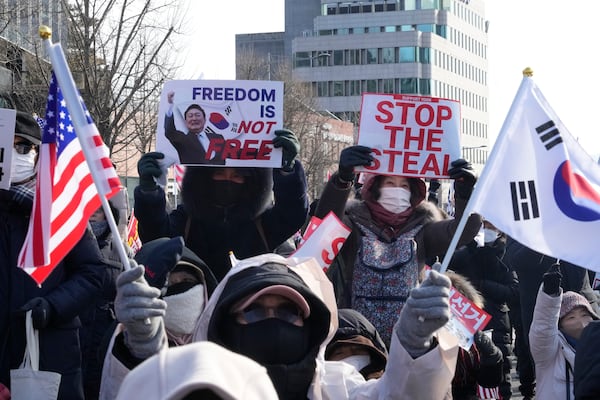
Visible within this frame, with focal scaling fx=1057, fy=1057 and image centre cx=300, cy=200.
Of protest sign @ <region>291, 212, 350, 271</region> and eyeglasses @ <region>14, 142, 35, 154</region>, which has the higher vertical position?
eyeglasses @ <region>14, 142, 35, 154</region>

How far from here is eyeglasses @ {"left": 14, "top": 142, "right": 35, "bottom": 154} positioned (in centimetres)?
487

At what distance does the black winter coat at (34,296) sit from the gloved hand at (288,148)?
3.66 ft

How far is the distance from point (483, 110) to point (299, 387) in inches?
4376

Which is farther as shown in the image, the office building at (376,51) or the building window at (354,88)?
the office building at (376,51)

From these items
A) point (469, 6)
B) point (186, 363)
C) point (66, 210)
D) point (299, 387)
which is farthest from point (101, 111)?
point (469, 6)

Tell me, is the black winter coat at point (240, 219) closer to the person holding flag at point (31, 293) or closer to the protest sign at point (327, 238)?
the protest sign at point (327, 238)

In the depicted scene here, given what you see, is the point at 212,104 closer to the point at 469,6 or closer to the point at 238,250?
the point at 238,250

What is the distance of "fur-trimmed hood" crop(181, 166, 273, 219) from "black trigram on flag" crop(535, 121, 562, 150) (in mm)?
1656

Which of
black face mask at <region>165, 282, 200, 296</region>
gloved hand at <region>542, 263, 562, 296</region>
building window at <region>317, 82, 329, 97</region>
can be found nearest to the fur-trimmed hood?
black face mask at <region>165, 282, 200, 296</region>

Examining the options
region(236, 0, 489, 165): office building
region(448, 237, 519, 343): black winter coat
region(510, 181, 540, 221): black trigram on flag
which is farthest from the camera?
region(236, 0, 489, 165): office building

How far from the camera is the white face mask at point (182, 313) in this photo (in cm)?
428

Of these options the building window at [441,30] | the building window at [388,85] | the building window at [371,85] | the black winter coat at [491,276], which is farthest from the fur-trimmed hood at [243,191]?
the building window at [441,30]

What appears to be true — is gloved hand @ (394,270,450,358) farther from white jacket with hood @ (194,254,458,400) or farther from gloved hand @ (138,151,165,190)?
gloved hand @ (138,151,165,190)

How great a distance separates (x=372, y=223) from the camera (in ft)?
17.9
